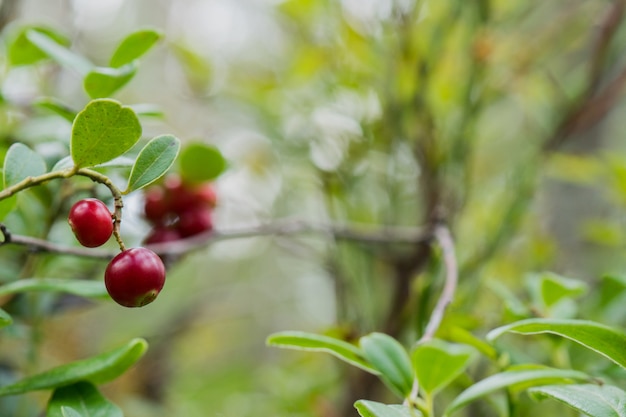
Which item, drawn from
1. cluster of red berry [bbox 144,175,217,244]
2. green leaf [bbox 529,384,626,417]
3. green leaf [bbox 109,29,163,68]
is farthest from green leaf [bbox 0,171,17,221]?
green leaf [bbox 529,384,626,417]

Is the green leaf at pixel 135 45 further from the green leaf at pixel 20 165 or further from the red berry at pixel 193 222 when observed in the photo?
the red berry at pixel 193 222

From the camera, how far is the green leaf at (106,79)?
Answer: 0.49m

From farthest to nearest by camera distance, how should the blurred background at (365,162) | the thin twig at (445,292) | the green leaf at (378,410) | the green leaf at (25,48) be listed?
the blurred background at (365,162) → the green leaf at (25,48) → the thin twig at (445,292) → the green leaf at (378,410)

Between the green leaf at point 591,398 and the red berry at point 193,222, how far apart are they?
1.37ft

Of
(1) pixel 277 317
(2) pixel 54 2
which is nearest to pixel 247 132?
(1) pixel 277 317

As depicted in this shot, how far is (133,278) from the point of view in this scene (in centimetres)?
39

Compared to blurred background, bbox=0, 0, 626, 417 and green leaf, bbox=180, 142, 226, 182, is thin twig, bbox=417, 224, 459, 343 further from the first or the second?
green leaf, bbox=180, 142, 226, 182

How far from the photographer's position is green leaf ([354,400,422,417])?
1.16 feet

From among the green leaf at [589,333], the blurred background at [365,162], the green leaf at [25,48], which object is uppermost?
the green leaf at [25,48]

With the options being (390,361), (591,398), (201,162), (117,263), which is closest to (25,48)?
(201,162)

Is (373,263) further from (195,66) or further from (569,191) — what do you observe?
(569,191)

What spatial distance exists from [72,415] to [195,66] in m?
0.88

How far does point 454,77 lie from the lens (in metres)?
1.16

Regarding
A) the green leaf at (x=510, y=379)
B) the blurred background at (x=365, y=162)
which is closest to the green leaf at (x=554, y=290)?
the blurred background at (x=365, y=162)
